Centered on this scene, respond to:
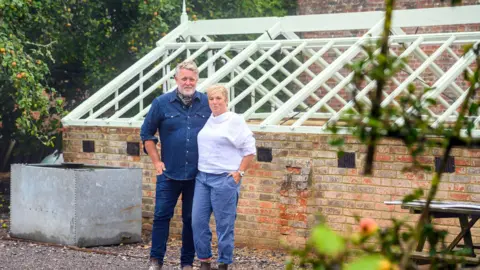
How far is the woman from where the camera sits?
7199 millimetres

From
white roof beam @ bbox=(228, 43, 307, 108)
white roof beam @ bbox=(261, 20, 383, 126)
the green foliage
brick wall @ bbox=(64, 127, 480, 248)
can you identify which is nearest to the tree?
brick wall @ bbox=(64, 127, 480, 248)

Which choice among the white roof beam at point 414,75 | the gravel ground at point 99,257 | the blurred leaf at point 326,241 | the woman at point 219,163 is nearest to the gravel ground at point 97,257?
the gravel ground at point 99,257

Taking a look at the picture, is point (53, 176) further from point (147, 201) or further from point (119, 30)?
point (119, 30)

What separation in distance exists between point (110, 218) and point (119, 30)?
4749mm

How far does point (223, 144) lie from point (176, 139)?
421 mm

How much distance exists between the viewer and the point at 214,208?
24.0ft

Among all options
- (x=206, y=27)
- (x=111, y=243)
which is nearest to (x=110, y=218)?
(x=111, y=243)

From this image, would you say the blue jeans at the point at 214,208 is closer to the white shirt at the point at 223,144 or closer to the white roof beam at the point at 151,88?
the white shirt at the point at 223,144

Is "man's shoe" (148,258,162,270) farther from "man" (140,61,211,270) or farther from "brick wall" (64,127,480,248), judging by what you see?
"brick wall" (64,127,480,248)

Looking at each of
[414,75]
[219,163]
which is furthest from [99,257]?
[414,75]

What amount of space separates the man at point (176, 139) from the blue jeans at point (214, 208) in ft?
0.62

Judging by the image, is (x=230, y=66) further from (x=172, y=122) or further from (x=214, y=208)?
(x=214, y=208)

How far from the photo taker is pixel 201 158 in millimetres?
7254

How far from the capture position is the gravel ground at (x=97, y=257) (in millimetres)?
8578
